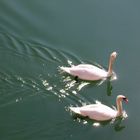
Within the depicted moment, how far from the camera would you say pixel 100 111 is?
34.0ft

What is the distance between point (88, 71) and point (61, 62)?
2.24 feet

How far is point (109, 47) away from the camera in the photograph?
12.7m

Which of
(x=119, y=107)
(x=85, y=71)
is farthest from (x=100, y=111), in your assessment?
(x=85, y=71)

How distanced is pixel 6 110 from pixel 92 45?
323 centimetres

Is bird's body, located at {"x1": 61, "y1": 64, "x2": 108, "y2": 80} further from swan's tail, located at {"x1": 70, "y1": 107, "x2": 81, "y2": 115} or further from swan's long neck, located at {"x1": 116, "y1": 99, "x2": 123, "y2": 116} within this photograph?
swan's tail, located at {"x1": 70, "y1": 107, "x2": 81, "y2": 115}

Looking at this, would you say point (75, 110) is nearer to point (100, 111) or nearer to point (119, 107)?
point (100, 111)

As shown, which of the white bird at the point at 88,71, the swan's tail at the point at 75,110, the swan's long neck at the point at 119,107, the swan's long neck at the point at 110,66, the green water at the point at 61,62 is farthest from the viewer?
the swan's long neck at the point at 110,66

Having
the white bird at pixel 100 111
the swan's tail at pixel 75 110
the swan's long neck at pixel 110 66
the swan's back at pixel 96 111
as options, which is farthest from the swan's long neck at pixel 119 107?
the swan's long neck at pixel 110 66

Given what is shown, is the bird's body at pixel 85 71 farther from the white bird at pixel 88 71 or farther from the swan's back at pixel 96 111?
the swan's back at pixel 96 111

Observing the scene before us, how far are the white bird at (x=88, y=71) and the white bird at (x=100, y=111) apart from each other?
103cm

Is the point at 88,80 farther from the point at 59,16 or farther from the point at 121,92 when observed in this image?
the point at 59,16

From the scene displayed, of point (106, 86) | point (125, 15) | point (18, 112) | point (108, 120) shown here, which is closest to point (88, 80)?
point (106, 86)

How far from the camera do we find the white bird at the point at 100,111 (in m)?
10.3

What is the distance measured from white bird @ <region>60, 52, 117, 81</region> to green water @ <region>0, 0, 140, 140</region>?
0.13m
